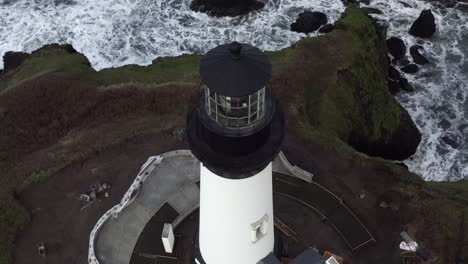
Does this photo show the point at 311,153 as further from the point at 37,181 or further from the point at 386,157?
the point at 37,181

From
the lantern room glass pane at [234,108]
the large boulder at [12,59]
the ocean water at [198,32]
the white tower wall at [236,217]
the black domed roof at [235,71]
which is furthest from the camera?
the ocean water at [198,32]

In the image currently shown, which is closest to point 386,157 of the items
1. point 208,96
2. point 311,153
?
point 311,153

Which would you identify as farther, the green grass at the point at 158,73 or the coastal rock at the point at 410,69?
the coastal rock at the point at 410,69

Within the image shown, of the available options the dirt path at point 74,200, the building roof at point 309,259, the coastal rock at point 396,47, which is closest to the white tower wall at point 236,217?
the building roof at point 309,259

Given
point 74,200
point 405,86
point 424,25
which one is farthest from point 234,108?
point 424,25

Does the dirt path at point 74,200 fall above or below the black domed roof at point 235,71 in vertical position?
below

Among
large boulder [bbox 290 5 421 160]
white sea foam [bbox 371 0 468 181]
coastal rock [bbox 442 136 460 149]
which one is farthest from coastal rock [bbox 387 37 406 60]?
coastal rock [bbox 442 136 460 149]

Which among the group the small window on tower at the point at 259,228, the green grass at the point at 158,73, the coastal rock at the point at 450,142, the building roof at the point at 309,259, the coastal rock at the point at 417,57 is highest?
the small window on tower at the point at 259,228

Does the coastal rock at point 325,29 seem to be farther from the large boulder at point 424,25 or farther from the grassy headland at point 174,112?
the large boulder at point 424,25
